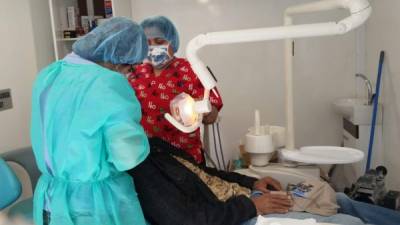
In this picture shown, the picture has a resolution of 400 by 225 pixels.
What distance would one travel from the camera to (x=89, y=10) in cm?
294

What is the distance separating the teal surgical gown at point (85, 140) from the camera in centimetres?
115

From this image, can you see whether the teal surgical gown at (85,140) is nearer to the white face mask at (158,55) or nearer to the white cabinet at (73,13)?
the white face mask at (158,55)

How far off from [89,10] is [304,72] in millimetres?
1752

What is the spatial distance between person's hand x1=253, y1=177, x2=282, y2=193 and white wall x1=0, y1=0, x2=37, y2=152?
1576 mm

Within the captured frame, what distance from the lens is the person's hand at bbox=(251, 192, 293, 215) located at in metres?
1.44

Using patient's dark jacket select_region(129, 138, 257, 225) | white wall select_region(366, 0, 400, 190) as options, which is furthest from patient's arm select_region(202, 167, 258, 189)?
white wall select_region(366, 0, 400, 190)

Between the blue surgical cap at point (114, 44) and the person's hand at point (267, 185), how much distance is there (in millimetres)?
774

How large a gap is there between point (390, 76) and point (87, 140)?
1.63m

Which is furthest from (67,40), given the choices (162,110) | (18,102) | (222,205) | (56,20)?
(222,205)

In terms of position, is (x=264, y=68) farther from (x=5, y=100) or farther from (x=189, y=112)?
(x=5, y=100)

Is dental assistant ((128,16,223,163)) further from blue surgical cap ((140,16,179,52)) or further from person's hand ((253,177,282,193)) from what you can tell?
person's hand ((253,177,282,193))

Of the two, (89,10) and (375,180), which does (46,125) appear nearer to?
(375,180)

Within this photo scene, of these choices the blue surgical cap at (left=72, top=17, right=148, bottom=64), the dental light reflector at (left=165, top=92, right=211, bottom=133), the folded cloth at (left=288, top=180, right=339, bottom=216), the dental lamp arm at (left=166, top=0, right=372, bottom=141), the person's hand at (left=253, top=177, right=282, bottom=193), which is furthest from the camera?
the person's hand at (left=253, top=177, right=282, bottom=193)

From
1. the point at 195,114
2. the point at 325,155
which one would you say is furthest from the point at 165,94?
the point at 325,155
